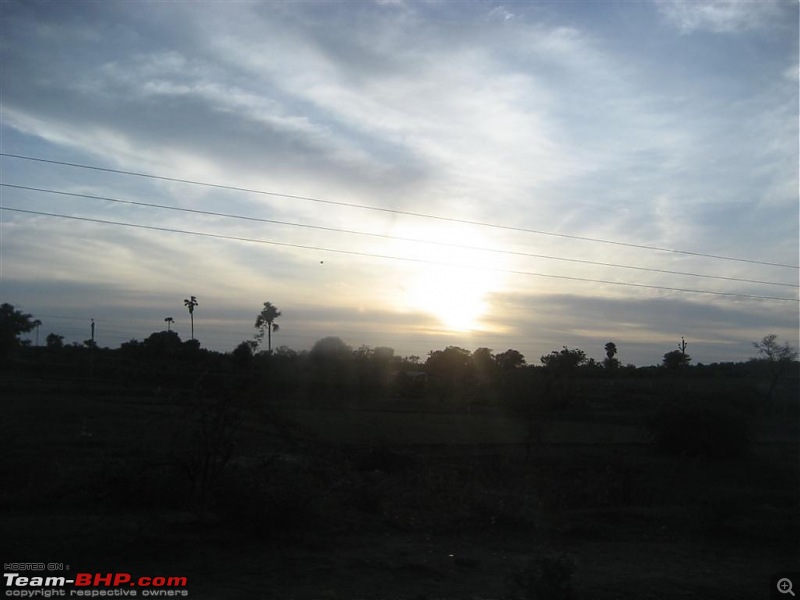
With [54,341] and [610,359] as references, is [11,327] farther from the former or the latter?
[610,359]

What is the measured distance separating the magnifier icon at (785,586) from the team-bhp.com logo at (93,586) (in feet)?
25.6

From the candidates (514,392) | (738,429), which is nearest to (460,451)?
(514,392)

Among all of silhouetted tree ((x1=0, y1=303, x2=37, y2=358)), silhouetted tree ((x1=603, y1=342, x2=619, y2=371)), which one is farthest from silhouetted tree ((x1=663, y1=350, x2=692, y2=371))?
silhouetted tree ((x1=0, y1=303, x2=37, y2=358))

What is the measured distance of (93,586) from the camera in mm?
9984

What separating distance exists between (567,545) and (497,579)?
13.4 ft

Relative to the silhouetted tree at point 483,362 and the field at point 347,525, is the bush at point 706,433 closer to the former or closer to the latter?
the field at point 347,525

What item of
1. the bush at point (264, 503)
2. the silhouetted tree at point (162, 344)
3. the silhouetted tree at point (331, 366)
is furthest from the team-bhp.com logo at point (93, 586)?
the silhouetted tree at point (162, 344)

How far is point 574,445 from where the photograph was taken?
39.8m

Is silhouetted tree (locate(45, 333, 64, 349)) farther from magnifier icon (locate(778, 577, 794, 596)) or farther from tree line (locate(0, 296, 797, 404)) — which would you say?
magnifier icon (locate(778, 577, 794, 596))

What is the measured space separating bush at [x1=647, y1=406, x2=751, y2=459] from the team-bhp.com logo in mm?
34124

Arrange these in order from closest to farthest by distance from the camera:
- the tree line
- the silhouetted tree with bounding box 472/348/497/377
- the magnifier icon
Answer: the magnifier icon
the tree line
the silhouetted tree with bounding box 472/348/497/377

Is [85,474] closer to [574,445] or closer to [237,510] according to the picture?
[237,510]

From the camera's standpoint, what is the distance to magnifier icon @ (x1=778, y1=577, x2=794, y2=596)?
31.3 ft

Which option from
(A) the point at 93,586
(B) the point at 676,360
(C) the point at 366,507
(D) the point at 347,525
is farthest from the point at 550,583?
(B) the point at 676,360
